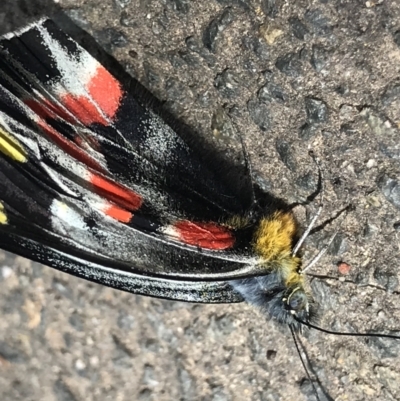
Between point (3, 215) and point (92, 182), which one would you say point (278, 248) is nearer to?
point (92, 182)

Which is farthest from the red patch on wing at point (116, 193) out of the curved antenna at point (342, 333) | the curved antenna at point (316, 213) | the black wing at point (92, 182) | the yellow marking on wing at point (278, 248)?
the curved antenna at point (342, 333)

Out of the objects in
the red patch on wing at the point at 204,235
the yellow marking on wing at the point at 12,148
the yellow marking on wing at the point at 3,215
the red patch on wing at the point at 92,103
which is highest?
the red patch on wing at the point at 92,103

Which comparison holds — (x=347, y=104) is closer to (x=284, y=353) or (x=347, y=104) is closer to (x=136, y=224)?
(x=136, y=224)

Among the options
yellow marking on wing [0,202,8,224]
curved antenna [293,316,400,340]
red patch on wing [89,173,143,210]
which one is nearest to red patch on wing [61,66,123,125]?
red patch on wing [89,173,143,210]

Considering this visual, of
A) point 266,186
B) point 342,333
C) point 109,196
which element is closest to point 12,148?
point 109,196

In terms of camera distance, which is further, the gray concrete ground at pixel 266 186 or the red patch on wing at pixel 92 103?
the red patch on wing at pixel 92 103

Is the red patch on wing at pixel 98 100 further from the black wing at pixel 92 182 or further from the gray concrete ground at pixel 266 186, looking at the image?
the gray concrete ground at pixel 266 186
